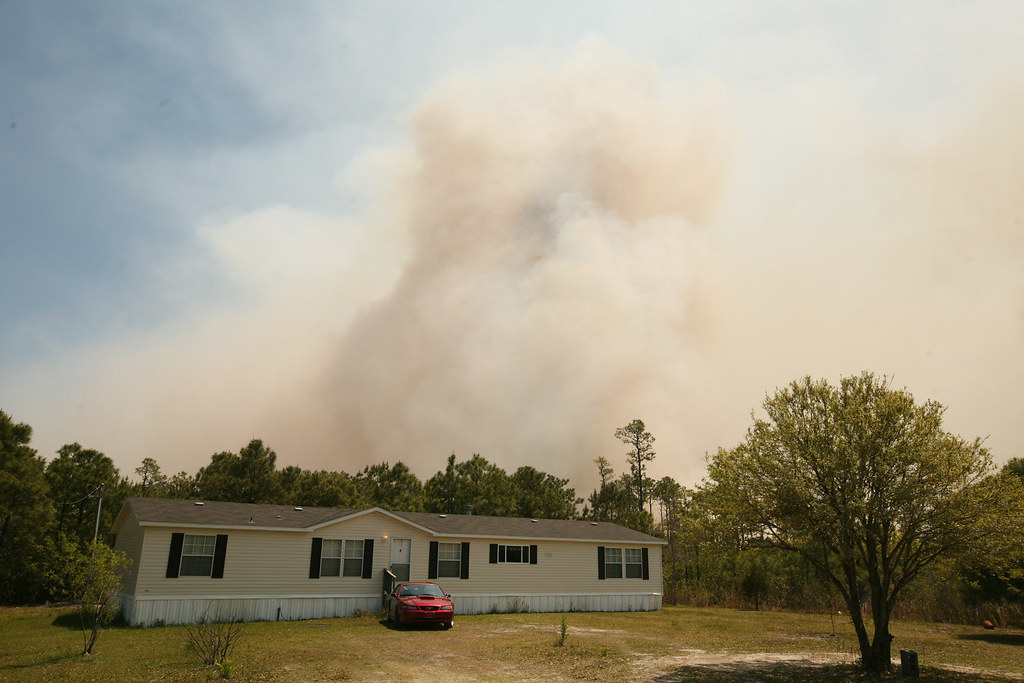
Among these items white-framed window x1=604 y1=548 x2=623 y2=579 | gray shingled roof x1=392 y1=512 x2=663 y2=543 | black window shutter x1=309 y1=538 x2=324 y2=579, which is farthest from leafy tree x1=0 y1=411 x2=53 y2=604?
white-framed window x1=604 y1=548 x2=623 y2=579

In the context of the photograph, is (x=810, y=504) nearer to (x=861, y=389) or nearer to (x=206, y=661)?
(x=861, y=389)

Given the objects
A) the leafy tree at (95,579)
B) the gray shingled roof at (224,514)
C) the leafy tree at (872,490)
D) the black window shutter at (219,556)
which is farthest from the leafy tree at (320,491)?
the leafy tree at (872,490)

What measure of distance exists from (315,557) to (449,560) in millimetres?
5985

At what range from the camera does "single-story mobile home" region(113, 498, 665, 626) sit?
74.8 feet

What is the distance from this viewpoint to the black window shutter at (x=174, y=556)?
2264cm

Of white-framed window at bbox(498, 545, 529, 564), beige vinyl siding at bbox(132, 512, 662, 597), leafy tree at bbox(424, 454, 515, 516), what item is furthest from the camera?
leafy tree at bbox(424, 454, 515, 516)

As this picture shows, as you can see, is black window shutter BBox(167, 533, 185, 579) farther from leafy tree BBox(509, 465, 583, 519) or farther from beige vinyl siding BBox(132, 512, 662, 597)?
leafy tree BBox(509, 465, 583, 519)

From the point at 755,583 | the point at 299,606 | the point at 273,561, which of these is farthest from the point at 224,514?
the point at 755,583

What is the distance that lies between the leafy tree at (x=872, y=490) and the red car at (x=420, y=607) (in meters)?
11.7

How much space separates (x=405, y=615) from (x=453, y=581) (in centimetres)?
629

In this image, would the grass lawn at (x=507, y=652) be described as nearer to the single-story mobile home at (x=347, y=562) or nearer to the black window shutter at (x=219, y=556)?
the single-story mobile home at (x=347, y=562)

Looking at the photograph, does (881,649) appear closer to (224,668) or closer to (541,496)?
(224,668)

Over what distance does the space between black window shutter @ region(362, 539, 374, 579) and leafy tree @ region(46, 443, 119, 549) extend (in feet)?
79.5

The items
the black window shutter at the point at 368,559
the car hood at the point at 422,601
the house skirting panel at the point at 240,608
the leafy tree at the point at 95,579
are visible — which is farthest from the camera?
the black window shutter at the point at 368,559
